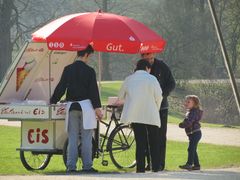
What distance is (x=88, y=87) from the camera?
13234 millimetres

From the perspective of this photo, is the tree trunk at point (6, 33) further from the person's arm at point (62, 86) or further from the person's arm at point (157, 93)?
the person's arm at point (157, 93)

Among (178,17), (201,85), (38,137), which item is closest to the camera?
(38,137)

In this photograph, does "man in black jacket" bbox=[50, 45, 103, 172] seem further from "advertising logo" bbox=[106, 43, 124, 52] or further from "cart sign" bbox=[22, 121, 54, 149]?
"cart sign" bbox=[22, 121, 54, 149]

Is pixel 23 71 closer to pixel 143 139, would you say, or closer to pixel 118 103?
pixel 118 103

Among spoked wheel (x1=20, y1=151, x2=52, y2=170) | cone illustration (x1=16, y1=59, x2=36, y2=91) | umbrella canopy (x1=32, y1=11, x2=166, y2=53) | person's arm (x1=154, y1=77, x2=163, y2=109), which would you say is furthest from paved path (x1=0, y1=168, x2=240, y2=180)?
cone illustration (x1=16, y1=59, x2=36, y2=91)

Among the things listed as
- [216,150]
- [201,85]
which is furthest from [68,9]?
[216,150]

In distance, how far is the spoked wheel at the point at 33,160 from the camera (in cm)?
1461

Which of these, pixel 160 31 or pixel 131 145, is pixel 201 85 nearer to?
pixel 160 31

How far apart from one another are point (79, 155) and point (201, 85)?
30.4m

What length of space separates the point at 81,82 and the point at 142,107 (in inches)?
39.1

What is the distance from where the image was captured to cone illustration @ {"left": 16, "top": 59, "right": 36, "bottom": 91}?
47.6ft

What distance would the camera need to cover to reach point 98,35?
13570 mm

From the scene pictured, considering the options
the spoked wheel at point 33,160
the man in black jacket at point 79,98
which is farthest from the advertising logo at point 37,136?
the man in black jacket at point 79,98

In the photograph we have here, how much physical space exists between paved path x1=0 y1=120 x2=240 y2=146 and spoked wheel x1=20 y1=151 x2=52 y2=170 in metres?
6.52
